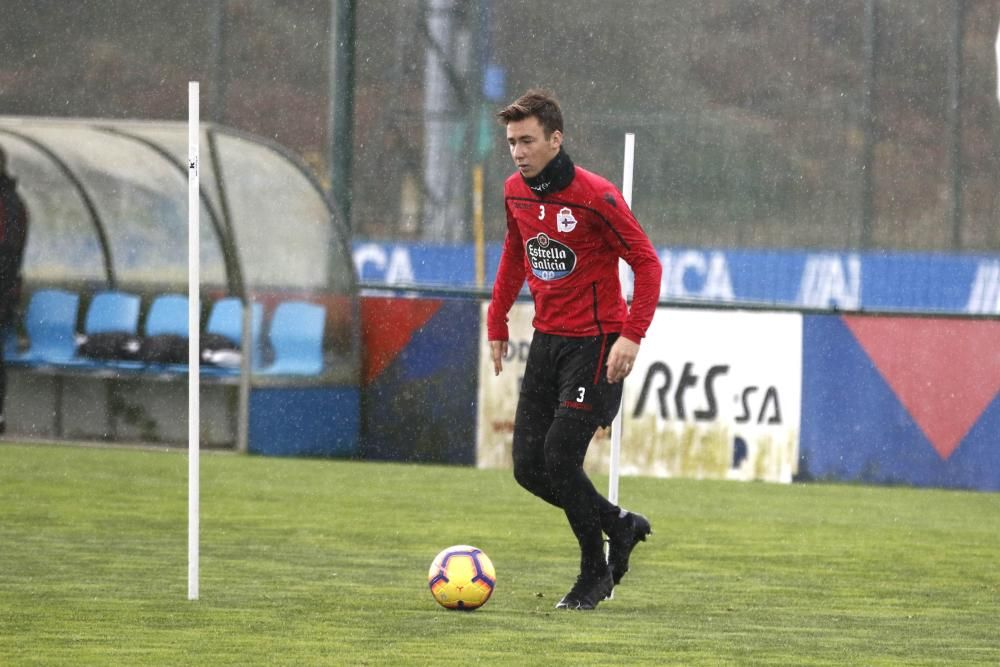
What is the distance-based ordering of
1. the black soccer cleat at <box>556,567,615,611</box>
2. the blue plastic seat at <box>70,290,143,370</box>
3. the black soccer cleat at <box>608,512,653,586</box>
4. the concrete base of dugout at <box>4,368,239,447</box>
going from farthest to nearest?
1. the blue plastic seat at <box>70,290,143,370</box>
2. the concrete base of dugout at <box>4,368,239,447</box>
3. the black soccer cleat at <box>608,512,653,586</box>
4. the black soccer cleat at <box>556,567,615,611</box>

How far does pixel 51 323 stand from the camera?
15812 millimetres

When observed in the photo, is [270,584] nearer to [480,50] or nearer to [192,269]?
[192,269]

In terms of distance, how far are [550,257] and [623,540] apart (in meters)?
1.16

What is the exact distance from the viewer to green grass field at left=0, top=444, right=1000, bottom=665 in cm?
646

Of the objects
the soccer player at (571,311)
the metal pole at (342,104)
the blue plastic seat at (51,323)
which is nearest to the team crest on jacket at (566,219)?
the soccer player at (571,311)

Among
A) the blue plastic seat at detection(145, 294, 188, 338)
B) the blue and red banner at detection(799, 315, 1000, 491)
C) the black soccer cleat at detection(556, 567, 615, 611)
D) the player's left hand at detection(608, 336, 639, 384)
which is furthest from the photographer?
the blue plastic seat at detection(145, 294, 188, 338)

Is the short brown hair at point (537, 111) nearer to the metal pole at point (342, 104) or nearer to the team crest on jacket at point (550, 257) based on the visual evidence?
the team crest on jacket at point (550, 257)

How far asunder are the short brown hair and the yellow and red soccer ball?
62.6 inches

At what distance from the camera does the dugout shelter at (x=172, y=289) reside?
14562mm

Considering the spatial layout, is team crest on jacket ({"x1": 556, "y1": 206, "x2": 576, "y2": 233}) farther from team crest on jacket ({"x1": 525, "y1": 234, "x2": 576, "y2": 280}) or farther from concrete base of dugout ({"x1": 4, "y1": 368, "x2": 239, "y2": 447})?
concrete base of dugout ({"x1": 4, "y1": 368, "x2": 239, "y2": 447})

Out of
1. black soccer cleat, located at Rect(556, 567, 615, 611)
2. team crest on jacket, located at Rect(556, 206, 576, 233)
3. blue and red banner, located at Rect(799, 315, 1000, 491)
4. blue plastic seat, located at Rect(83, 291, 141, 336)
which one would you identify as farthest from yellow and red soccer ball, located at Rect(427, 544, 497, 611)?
blue plastic seat, located at Rect(83, 291, 141, 336)

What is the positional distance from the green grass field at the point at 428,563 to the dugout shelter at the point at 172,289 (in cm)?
81

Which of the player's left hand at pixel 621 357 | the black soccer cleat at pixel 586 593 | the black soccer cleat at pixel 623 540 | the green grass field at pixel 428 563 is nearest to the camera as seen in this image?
the green grass field at pixel 428 563

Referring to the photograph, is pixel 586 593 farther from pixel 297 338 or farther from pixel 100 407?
pixel 100 407
